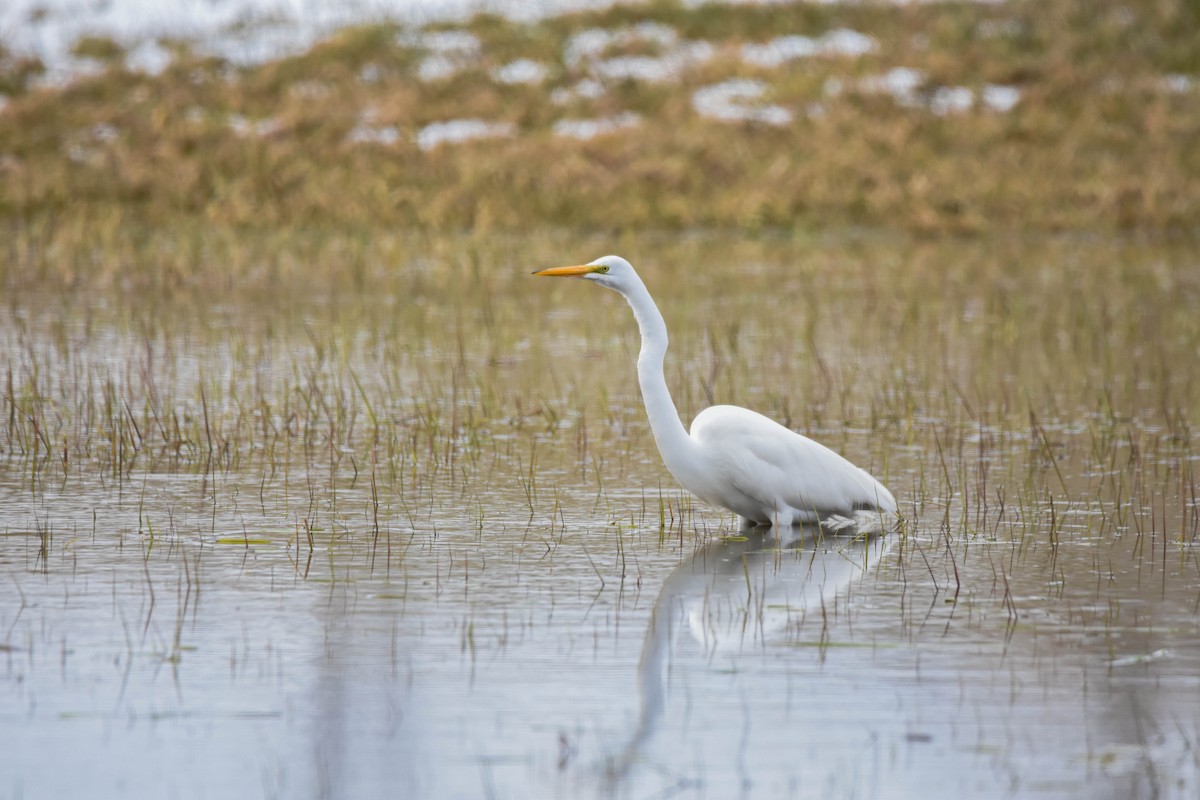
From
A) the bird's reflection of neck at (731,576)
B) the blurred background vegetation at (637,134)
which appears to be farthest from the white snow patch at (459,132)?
the bird's reflection of neck at (731,576)

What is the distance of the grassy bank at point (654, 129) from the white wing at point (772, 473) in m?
17.0

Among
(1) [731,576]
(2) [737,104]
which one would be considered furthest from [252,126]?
(1) [731,576]

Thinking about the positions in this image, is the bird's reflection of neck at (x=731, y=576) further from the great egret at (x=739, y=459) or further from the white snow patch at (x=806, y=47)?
the white snow patch at (x=806, y=47)

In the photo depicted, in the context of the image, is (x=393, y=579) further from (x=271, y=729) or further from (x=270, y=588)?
(x=271, y=729)

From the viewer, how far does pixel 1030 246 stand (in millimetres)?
23547

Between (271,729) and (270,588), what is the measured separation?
1.57 metres

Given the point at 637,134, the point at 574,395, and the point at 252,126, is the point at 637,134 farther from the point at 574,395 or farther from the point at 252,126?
the point at 574,395

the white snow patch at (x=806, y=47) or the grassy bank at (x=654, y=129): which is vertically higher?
the white snow patch at (x=806, y=47)

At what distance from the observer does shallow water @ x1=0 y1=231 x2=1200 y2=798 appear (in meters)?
4.67

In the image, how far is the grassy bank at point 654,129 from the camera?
25.9m

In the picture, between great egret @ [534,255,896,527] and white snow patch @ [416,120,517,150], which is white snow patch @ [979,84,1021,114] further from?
great egret @ [534,255,896,527]

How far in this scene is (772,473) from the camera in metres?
7.47

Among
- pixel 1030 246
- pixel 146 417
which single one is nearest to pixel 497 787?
pixel 146 417

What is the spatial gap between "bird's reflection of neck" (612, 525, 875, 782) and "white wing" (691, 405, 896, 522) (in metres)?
0.13
